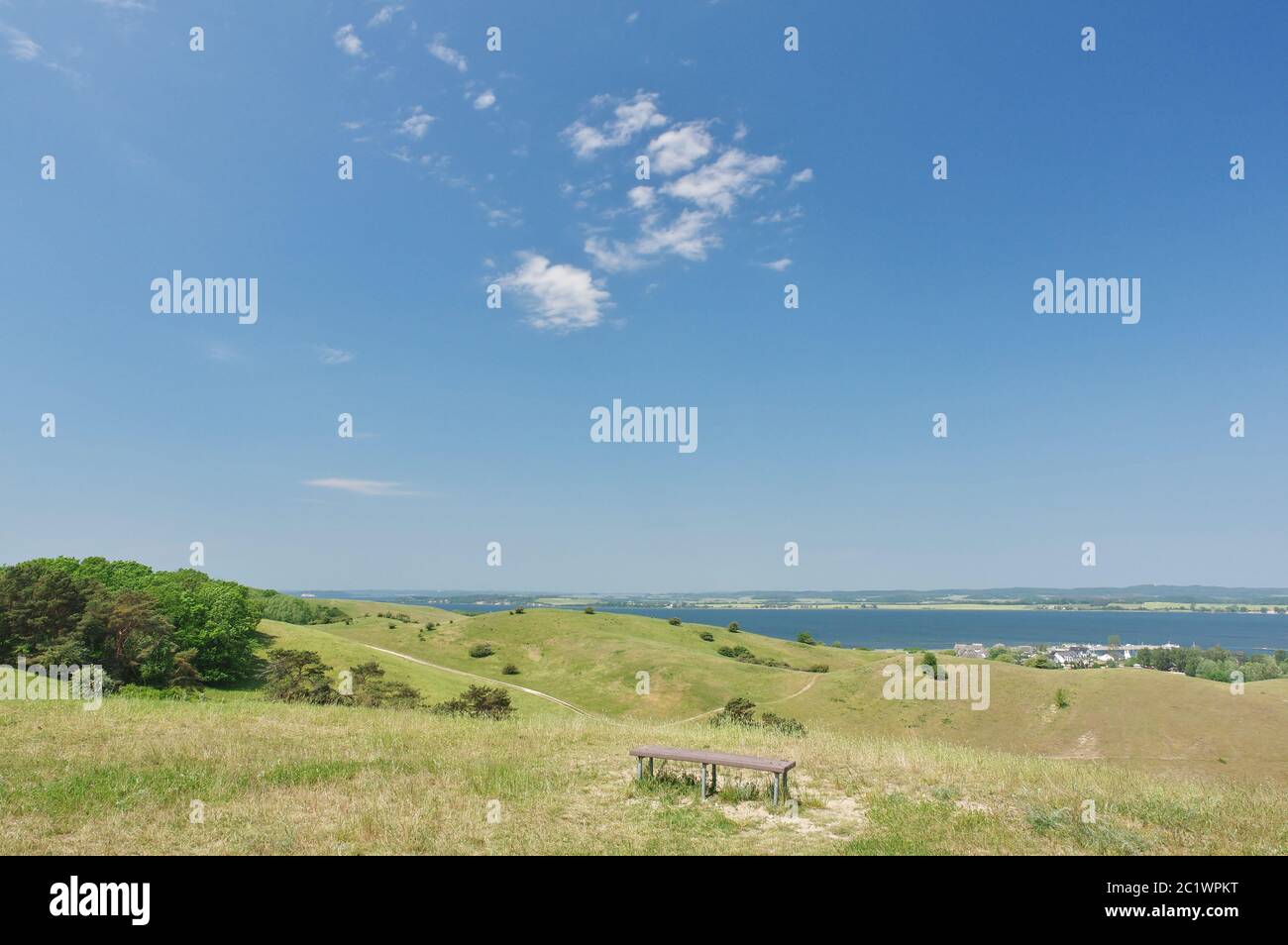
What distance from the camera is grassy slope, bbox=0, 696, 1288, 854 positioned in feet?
31.7

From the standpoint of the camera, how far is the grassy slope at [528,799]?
→ 31.7 ft

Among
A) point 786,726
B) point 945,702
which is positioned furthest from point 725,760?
point 945,702

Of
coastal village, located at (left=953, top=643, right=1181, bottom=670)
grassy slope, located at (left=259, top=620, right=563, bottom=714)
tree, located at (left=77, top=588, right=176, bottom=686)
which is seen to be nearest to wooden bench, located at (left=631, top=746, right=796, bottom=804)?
grassy slope, located at (left=259, top=620, right=563, bottom=714)

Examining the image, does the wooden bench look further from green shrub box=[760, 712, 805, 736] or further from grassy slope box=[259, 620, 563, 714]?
grassy slope box=[259, 620, 563, 714]

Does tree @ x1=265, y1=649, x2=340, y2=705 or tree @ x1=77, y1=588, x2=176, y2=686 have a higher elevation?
tree @ x1=77, y1=588, x2=176, y2=686

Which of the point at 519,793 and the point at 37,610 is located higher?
the point at 519,793

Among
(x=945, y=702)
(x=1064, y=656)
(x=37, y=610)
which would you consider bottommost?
(x=1064, y=656)

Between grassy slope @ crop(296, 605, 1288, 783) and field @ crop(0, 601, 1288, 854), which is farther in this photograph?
grassy slope @ crop(296, 605, 1288, 783)

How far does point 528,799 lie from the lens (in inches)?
470

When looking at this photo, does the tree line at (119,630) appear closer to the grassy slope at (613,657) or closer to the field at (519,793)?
the grassy slope at (613,657)

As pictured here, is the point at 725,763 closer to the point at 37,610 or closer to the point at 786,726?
the point at 786,726

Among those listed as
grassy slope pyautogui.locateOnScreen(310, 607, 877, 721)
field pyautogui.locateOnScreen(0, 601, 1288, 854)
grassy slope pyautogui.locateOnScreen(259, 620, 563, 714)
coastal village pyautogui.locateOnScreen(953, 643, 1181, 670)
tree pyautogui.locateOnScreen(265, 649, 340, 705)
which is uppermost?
field pyautogui.locateOnScreen(0, 601, 1288, 854)

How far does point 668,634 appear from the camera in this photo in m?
114
